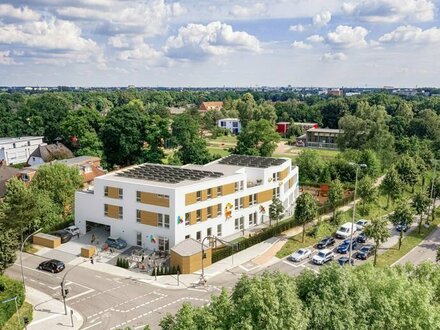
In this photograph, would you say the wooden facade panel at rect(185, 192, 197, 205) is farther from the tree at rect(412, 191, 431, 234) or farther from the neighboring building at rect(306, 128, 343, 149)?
the neighboring building at rect(306, 128, 343, 149)

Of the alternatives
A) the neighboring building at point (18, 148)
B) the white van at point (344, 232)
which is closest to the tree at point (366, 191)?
the white van at point (344, 232)

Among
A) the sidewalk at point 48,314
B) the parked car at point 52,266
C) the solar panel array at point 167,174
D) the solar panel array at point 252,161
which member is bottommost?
the sidewalk at point 48,314

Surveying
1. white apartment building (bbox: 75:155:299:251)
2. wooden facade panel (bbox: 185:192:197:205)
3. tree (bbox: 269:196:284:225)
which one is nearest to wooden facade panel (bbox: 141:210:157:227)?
white apartment building (bbox: 75:155:299:251)

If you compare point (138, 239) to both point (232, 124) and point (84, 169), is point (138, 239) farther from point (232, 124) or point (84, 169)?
point (232, 124)

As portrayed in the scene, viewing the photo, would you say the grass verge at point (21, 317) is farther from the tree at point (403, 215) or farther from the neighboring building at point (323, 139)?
the neighboring building at point (323, 139)

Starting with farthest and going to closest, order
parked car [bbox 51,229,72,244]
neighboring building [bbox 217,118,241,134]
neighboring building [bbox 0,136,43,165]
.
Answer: neighboring building [bbox 217,118,241,134] → neighboring building [bbox 0,136,43,165] → parked car [bbox 51,229,72,244]

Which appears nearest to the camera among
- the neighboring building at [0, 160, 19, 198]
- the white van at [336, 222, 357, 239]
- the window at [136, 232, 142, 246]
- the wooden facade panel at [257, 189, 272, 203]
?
the window at [136, 232, 142, 246]

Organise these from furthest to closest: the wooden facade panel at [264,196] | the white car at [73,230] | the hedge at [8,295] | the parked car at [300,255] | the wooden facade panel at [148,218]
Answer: the wooden facade panel at [264,196]
the white car at [73,230]
the wooden facade panel at [148,218]
the parked car at [300,255]
the hedge at [8,295]
